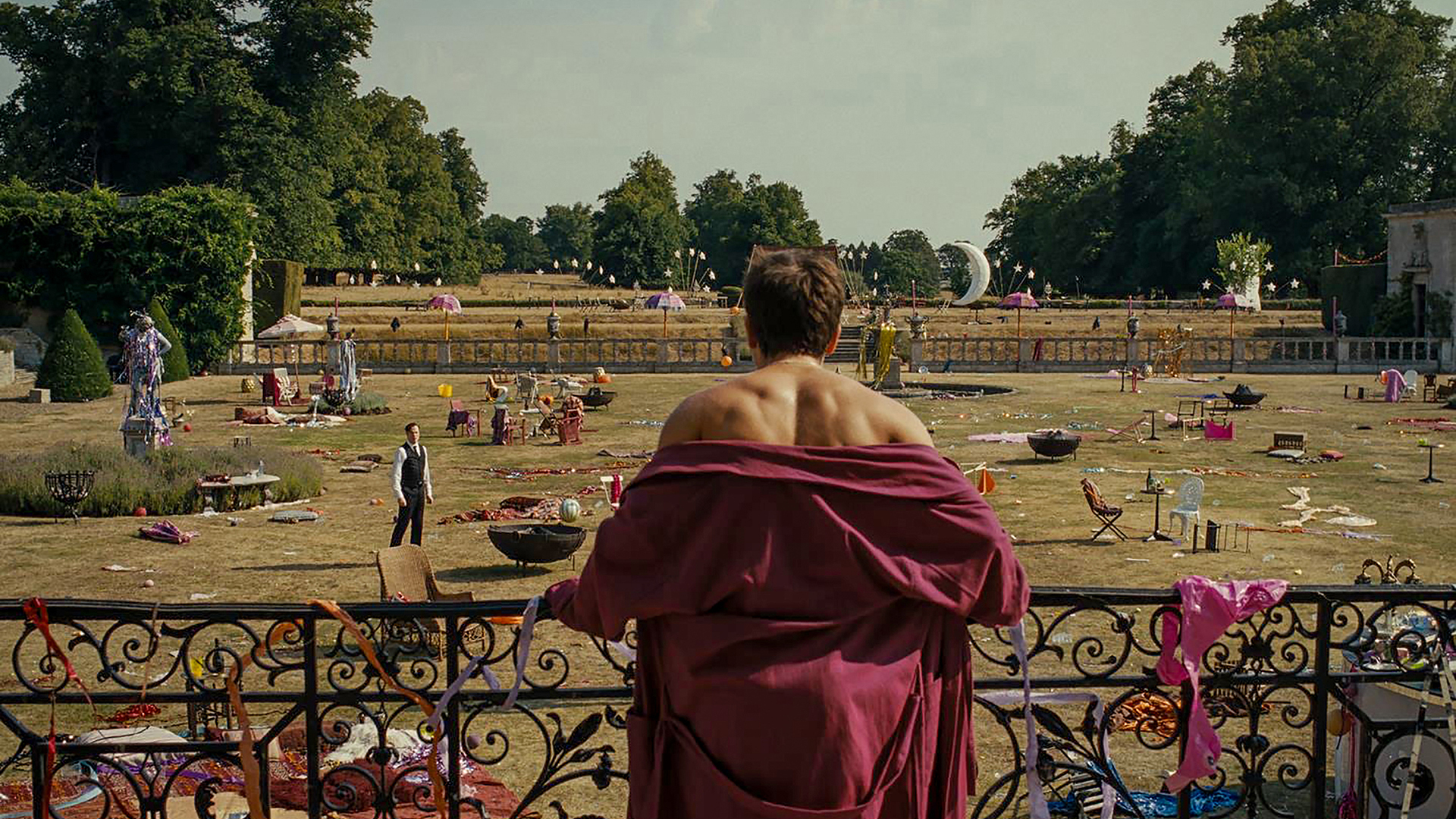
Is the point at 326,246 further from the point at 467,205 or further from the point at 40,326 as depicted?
the point at 467,205

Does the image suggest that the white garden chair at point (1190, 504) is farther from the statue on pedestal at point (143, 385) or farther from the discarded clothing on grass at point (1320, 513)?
the statue on pedestal at point (143, 385)

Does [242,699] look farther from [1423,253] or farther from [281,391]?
[1423,253]

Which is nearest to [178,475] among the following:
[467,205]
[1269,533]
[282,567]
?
[282,567]

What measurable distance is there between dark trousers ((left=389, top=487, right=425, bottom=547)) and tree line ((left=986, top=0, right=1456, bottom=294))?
196 feet

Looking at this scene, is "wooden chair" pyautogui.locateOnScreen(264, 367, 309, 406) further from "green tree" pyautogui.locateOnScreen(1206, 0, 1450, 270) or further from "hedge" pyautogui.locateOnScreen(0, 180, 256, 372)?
"green tree" pyautogui.locateOnScreen(1206, 0, 1450, 270)

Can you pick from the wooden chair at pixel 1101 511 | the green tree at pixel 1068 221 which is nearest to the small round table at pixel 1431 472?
the wooden chair at pixel 1101 511

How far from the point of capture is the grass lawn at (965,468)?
47.8ft

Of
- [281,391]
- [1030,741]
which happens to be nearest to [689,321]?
[281,391]

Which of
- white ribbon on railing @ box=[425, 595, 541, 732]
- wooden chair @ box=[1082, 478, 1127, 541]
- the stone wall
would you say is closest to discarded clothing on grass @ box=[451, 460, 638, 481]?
wooden chair @ box=[1082, 478, 1127, 541]

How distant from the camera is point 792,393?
134 inches

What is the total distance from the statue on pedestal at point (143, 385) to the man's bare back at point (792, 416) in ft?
67.4

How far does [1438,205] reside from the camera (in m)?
50.3

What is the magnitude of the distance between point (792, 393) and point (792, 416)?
6 cm

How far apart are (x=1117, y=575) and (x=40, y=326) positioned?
3986 centimetres
